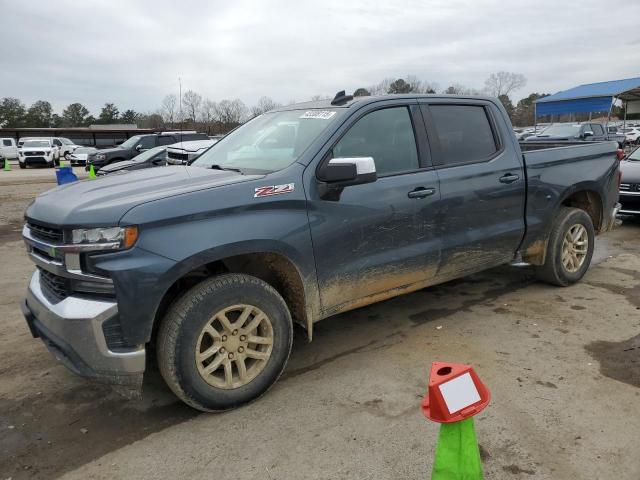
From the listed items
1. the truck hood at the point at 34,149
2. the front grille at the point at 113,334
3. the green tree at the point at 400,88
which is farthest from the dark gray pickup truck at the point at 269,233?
the truck hood at the point at 34,149

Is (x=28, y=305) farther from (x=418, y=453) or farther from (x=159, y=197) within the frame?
(x=418, y=453)

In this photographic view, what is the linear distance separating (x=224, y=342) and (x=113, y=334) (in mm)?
638

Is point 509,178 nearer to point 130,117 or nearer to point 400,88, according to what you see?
point 400,88

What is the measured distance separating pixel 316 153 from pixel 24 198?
12.9m

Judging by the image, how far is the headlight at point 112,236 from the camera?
2691mm

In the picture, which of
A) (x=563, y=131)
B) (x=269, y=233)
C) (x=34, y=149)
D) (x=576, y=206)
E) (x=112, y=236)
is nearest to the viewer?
(x=112, y=236)

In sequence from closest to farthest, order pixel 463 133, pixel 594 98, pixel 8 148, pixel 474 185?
pixel 474 185
pixel 463 133
pixel 594 98
pixel 8 148

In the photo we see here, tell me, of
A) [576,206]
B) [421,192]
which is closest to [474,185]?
[421,192]

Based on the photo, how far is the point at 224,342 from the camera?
3064 millimetres

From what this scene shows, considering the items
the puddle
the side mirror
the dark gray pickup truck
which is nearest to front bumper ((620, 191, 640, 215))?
the dark gray pickup truck

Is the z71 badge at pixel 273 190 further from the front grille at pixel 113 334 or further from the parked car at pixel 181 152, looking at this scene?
the parked car at pixel 181 152

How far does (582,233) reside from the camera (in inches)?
209

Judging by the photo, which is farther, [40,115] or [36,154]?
[40,115]

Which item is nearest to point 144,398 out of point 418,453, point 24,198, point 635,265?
point 418,453
